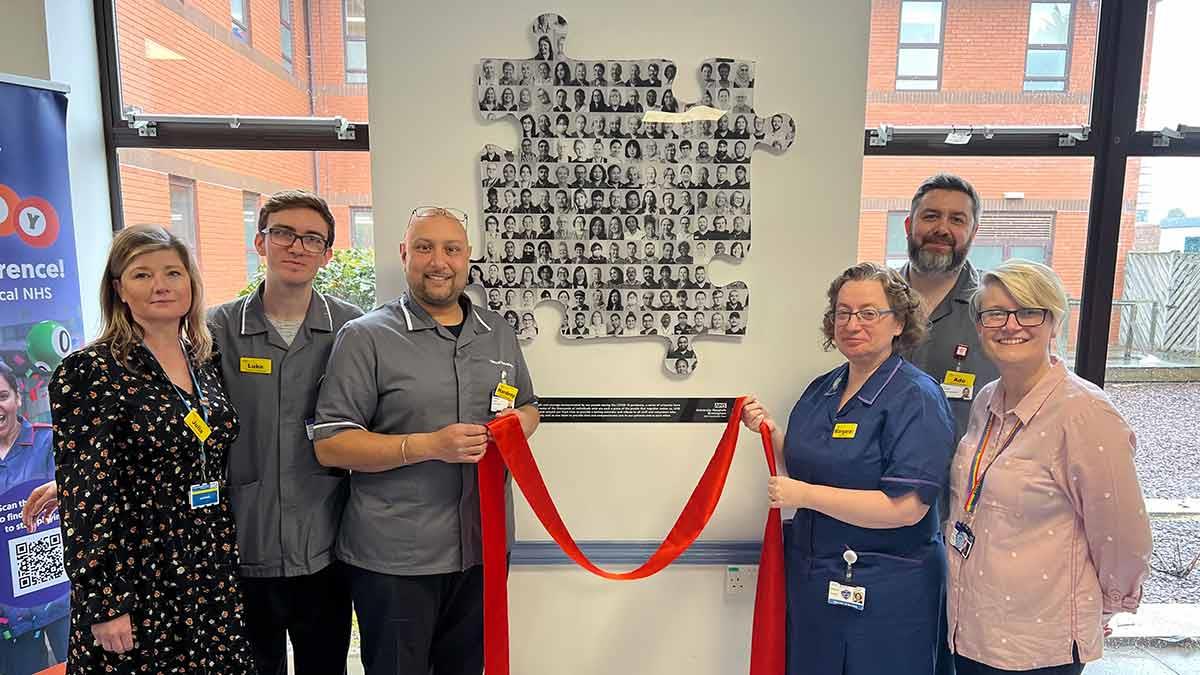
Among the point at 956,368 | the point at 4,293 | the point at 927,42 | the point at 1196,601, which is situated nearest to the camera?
the point at 956,368

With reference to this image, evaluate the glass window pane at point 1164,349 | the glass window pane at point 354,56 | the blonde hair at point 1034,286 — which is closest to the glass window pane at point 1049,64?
the glass window pane at point 1164,349

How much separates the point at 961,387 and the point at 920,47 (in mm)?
1538

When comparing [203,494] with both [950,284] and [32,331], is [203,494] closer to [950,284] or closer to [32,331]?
[32,331]

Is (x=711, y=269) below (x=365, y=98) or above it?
below

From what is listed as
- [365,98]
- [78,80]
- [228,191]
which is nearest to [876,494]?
[365,98]

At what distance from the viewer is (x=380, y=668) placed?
1854 millimetres

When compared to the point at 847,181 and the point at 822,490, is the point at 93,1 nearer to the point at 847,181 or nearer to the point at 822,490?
the point at 847,181

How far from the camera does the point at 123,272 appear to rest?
1.63m

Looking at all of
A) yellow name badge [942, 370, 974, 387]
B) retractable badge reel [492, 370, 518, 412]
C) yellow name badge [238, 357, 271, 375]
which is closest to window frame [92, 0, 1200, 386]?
yellow name badge [942, 370, 974, 387]

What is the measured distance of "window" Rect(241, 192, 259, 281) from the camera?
2766 millimetres

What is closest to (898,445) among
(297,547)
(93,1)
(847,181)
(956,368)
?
(956,368)

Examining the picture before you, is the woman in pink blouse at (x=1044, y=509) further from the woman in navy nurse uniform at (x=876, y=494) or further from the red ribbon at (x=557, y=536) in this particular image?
the red ribbon at (x=557, y=536)

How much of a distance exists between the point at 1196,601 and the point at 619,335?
3324 mm

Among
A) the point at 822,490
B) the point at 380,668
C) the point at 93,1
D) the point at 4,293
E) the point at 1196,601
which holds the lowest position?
the point at 1196,601
